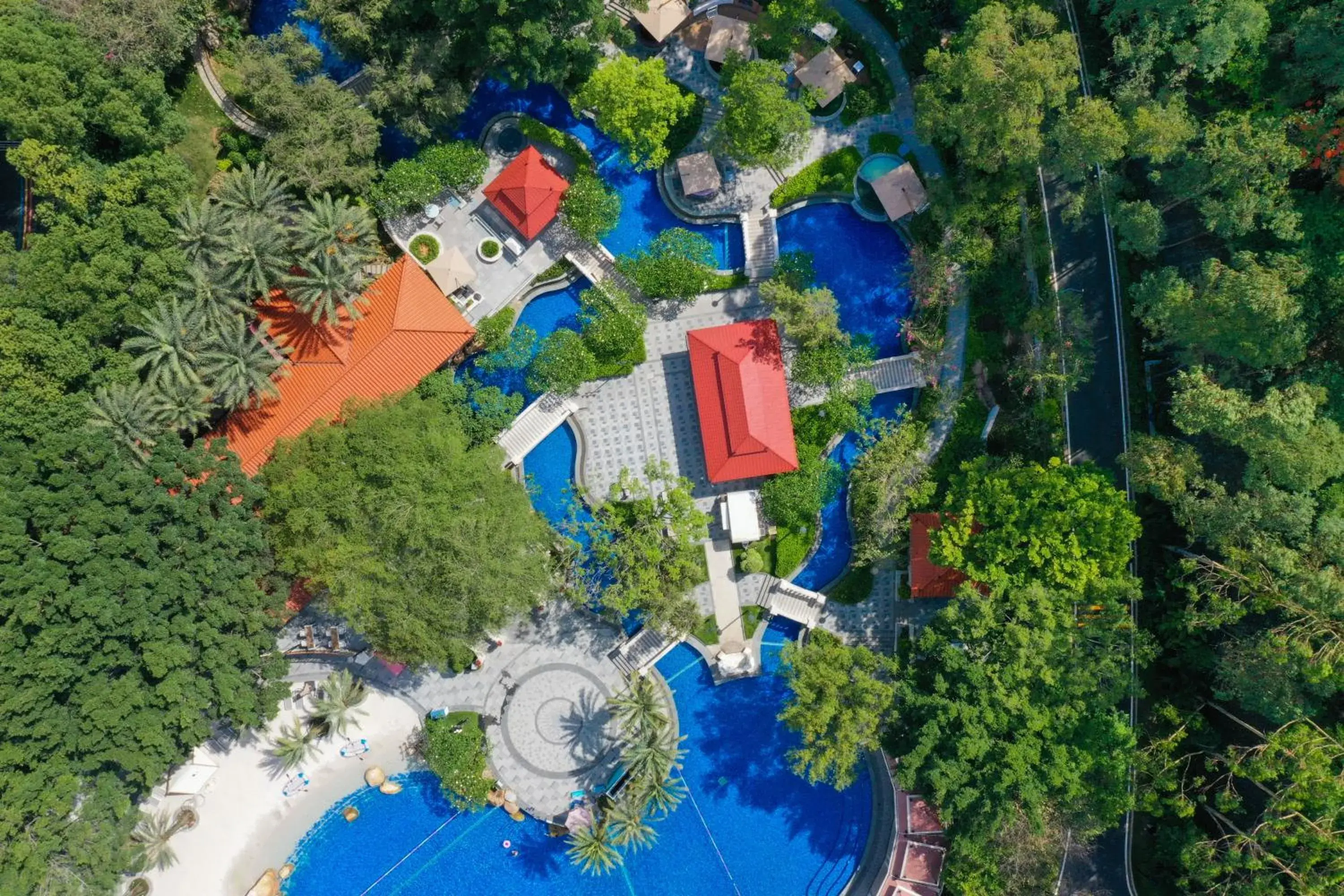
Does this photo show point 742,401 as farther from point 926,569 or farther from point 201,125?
point 201,125

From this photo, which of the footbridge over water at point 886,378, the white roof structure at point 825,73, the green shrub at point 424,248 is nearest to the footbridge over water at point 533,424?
the green shrub at point 424,248

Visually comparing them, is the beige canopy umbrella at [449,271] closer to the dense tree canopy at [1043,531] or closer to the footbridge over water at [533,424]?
the footbridge over water at [533,424]

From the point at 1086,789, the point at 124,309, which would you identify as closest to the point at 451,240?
the point at 124,309

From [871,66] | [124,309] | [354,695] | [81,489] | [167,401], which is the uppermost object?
[871,66]

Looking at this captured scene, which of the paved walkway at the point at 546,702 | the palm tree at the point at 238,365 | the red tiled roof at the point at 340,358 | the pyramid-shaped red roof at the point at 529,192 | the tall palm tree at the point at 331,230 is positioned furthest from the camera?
the paved walkway at the point at 546,702

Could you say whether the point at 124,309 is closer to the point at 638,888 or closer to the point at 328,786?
the point at 328,786

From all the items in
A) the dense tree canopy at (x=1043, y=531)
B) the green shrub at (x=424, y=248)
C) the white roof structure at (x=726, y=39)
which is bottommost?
the dense tree canopy at (x=1043, y=531)

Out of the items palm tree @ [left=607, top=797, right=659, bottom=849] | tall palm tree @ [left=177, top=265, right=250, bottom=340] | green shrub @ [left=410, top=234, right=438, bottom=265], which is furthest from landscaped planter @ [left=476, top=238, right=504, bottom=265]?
palm tree @ [left=607, top=797, right=659, bottom=849]
